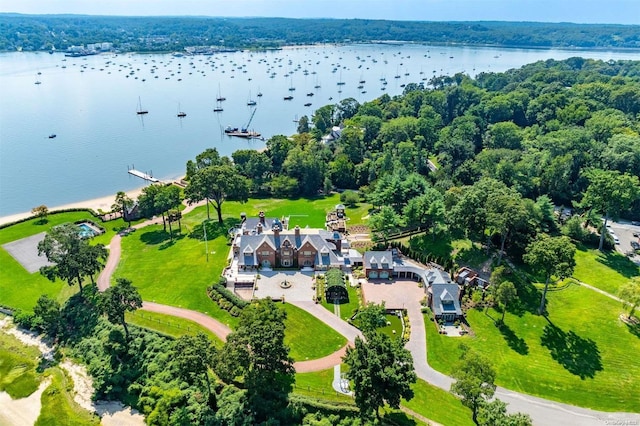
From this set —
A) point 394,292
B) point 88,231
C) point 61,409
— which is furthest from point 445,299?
point 88,231

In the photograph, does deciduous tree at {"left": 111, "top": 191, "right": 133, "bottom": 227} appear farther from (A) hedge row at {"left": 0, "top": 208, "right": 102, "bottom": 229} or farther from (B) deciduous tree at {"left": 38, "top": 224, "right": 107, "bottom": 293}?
(B) deciduous tree at {"left": 38, "top": 224, "right": 107, "bottom": 293}

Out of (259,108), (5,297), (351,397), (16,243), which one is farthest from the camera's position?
(259,108)

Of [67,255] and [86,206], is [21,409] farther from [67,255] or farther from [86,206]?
[86,206]

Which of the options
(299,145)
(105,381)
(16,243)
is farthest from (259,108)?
(105,381)

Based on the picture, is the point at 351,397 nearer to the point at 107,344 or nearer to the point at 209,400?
the point at 209,400

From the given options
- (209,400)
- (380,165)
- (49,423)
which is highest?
(380,165)
